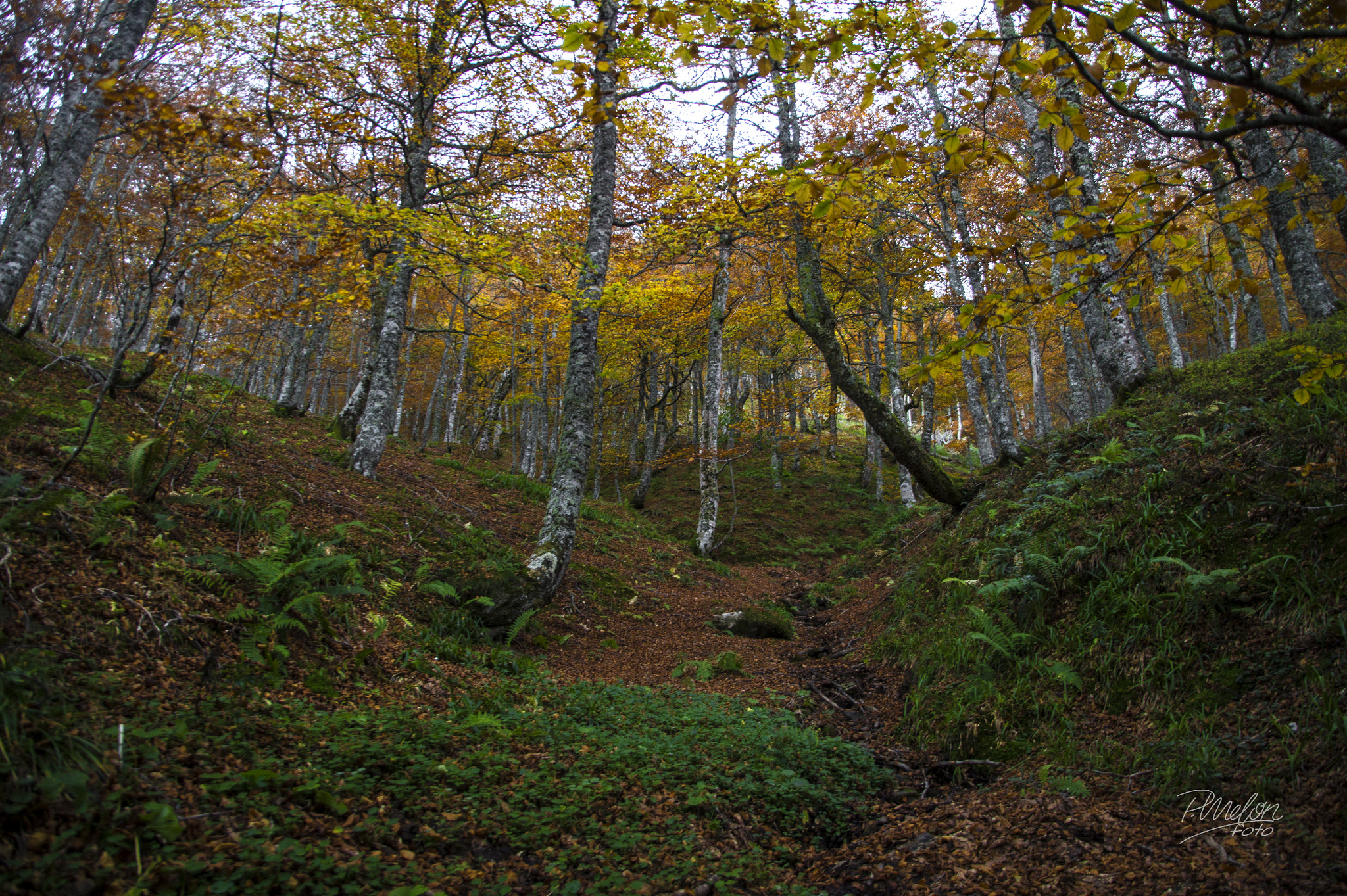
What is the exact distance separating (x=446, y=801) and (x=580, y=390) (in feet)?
18.3

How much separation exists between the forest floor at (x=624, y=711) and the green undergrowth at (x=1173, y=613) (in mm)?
25

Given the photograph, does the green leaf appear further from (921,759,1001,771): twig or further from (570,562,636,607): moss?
(570,562,636,607): moss

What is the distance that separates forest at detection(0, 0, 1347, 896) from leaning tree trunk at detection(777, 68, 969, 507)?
90 mm

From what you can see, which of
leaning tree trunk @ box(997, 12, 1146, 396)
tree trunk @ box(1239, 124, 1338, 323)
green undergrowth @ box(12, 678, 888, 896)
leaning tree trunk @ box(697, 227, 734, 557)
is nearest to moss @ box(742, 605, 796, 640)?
green undergrowth @ box(12, 678, 888, 896)

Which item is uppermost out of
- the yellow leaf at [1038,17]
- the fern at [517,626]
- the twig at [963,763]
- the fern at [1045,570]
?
the yellow leaf at [1038,17]

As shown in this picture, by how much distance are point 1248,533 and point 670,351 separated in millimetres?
16784

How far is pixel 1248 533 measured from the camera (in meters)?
4.20

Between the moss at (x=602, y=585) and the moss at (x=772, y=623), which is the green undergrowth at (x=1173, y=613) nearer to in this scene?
the moss at (x=772, y=623)

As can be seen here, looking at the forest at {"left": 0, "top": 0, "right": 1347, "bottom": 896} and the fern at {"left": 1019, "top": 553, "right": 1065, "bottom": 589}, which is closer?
the forest at {"left": 0, "top": 0, "right": 1347, "bottom": 896}

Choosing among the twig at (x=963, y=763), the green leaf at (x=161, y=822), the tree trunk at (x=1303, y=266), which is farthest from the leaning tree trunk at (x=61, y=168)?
the tree trunk at (x=1303, y=266)

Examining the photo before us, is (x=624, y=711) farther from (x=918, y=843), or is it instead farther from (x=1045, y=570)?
(x=1045, y=570)

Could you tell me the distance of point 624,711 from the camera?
4.49 m

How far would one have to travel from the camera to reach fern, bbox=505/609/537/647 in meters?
6.02

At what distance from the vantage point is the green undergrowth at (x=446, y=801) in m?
1.97
